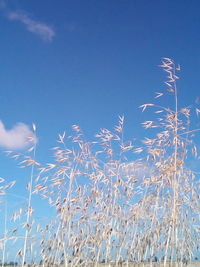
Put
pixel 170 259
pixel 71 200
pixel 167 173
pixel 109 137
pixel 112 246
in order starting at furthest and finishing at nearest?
1. pixel 109 137
2. pixel 71 200
3. pixel 112 246
4. pixel 167 173
5. pixel 170 259

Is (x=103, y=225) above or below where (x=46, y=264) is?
above

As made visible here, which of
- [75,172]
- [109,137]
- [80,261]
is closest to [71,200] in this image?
[75,172]

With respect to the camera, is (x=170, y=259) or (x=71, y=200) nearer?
(x=170, y=259)

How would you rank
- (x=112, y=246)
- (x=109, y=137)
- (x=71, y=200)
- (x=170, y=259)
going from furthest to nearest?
1. (x=109, y=137)
2. (x=71, y=200)
3. (x=112, y=246)
4. (x=170, y=259)

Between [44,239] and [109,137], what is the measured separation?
1.58 metres

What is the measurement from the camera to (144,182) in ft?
14.1

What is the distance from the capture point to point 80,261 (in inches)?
151

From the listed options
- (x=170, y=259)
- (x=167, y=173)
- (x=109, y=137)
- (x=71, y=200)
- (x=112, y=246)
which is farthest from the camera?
(x=109, y=137)

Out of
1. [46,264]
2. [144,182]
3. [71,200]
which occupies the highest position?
[144,182]

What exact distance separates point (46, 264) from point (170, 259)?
160 centimetres

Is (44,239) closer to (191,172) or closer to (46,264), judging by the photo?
(46,264)

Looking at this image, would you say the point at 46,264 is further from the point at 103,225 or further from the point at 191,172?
the point at 191,172

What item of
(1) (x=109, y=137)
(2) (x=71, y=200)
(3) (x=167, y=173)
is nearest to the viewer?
(3) (x=167, y=173)

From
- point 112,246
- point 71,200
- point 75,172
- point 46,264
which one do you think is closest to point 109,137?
point 75,172
